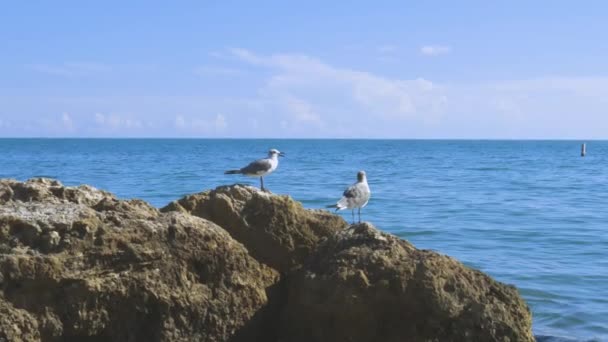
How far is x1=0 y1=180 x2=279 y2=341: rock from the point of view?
488cm

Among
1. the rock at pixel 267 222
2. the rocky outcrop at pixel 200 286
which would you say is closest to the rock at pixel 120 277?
the rocky outcrop at pixel 200 286

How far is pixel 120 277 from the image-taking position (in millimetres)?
5066

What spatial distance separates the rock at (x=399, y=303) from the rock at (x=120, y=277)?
1.47 ft

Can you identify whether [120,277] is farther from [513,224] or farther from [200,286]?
[513,224]

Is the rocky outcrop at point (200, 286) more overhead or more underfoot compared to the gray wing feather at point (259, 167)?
more underfoot

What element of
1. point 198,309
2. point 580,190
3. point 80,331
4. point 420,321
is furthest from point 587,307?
point 580,190

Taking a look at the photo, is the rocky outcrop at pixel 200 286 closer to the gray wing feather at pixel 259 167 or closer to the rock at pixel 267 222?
the rock at pixel 267 222

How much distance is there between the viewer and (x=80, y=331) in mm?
4961

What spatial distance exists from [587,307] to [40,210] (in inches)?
254

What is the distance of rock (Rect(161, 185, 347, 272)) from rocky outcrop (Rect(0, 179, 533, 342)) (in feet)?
1.20

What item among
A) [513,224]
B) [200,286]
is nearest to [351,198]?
[200,286]

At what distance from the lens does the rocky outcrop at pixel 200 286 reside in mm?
4938

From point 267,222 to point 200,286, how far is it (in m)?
1.21

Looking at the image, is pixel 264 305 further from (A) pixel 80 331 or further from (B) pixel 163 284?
(A) pixel 80 331
